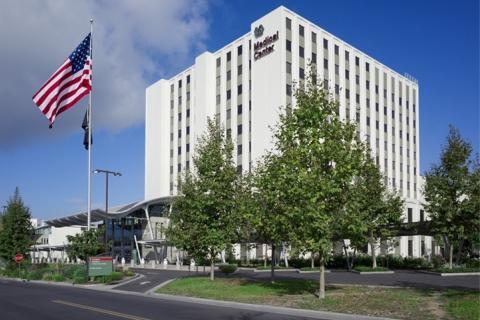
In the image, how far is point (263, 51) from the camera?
65250 mm

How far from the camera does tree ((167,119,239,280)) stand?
28.2 metres

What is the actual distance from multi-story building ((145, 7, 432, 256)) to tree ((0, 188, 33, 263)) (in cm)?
1852

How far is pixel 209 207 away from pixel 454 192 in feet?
53.7

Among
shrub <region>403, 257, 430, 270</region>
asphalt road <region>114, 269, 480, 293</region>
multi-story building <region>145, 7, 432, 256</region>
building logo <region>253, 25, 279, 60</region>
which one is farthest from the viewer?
multi-story building <region>145, 7, 432, 256</region>

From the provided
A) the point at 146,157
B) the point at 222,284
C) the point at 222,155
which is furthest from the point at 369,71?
the point at 222,284

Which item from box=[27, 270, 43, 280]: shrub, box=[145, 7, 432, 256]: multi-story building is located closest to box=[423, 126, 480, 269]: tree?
box=[145, 7, 432, 256]: multi-story building

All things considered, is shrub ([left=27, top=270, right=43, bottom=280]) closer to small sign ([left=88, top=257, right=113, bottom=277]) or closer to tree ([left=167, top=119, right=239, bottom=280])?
small sign ([left=88, top=257, right=113, bottom=277])

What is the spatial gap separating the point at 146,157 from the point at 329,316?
7374 centimetres

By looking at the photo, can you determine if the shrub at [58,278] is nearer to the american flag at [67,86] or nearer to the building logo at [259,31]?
the american flag at [67,86]

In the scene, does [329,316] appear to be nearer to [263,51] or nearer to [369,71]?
[263,51]

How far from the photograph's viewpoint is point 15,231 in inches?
2108

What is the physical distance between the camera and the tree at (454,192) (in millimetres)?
33875

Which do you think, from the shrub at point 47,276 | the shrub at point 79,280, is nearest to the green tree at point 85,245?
the shrub at point 79,280

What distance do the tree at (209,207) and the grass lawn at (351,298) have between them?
231 cm
